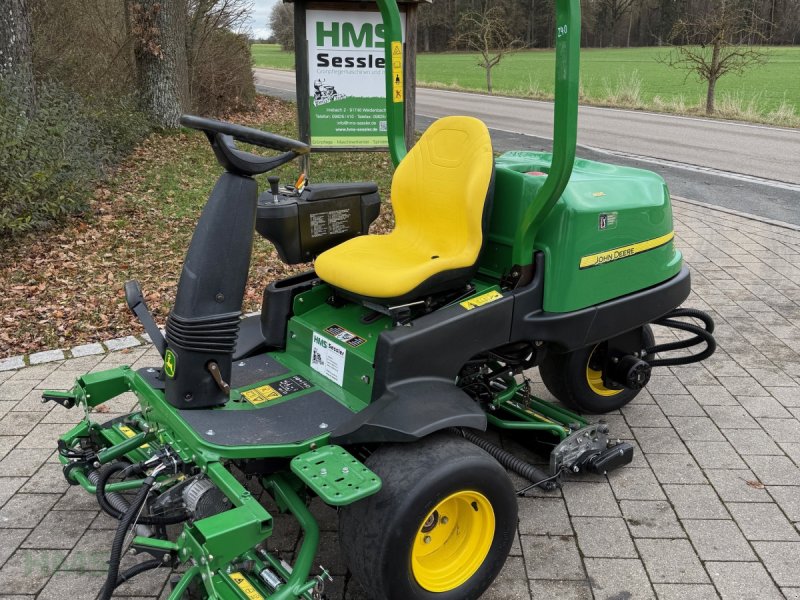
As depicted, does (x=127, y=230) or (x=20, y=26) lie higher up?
(x=20, y=26)

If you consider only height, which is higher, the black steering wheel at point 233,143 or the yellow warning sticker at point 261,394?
the black steering wheel at point 233,143

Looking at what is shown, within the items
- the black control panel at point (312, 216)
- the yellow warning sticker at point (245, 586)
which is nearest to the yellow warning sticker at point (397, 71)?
the black control panel at point (312, 216)

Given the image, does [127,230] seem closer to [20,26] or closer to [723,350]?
[20,26]

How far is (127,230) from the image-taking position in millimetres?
6602

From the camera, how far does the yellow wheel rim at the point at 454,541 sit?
2445 mm

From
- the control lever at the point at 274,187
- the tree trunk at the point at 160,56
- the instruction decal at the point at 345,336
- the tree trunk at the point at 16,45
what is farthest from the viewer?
the tree trunk at the point at 160,56

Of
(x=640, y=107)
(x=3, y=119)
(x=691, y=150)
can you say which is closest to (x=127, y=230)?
(x=3, y=119)

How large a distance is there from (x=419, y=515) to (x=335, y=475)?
29 cm

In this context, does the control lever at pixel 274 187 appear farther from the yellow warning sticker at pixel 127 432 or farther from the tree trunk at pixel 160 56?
the tree trunk at pixel 160 56

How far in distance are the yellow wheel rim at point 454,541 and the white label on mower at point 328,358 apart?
67 cm

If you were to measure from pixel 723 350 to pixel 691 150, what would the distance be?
333 inches

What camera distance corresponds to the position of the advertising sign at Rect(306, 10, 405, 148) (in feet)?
21.6

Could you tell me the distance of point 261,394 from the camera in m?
2.79

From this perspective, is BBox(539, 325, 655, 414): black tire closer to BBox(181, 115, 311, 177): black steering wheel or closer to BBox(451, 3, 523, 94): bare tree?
BBox(181, 115, 311, 177): black steering wheel
